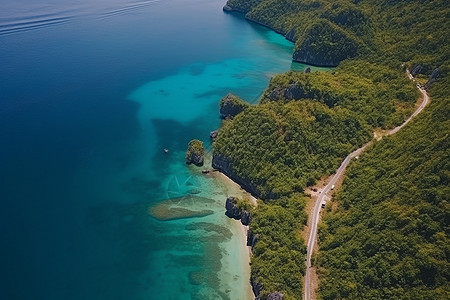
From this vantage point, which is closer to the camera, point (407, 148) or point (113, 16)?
point (407, 148)

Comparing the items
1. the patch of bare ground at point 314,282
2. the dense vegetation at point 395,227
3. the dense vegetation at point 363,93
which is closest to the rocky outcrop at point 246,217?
the dense vegetation at point 395,227

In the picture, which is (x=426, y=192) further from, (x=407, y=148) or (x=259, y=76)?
(x=259, y=76)

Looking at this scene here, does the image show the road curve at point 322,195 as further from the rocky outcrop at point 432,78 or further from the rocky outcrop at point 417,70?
the rocky outcrop at point 417,70

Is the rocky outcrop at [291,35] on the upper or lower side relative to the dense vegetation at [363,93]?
lower

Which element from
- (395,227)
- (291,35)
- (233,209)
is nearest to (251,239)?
(233,209)

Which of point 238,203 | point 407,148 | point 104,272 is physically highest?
point 407,148

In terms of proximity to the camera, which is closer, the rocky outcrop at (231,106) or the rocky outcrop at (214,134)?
the rocky outcrop at (214,134)

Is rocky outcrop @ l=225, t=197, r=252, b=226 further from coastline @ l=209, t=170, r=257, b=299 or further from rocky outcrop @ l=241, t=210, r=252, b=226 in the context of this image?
coastline @ l=209, t=170, r=257, b=299

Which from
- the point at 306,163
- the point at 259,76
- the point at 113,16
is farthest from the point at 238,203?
the point at 113,16
